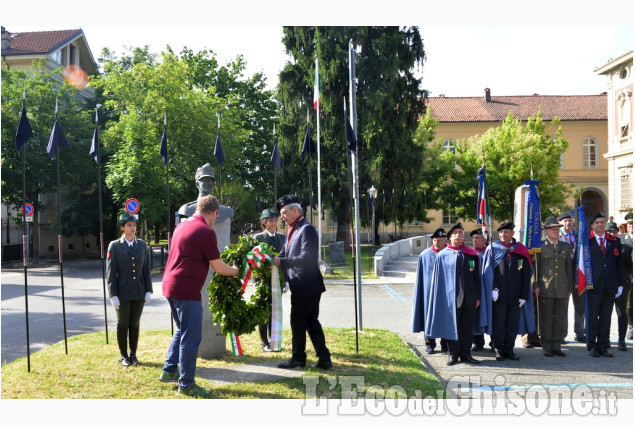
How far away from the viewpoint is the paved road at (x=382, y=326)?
253 inches

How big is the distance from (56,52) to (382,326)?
1455 inches

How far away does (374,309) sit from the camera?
507 inches

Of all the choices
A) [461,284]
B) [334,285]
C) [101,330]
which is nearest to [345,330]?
[461,284]

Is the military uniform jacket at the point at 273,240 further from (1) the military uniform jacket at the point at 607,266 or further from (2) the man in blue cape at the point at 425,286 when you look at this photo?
(1) the military uniform jacket at the point at 607,266

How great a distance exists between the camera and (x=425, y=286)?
8180 mm

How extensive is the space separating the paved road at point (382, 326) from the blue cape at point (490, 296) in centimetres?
40

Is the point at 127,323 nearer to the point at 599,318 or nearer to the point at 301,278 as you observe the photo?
the point at 301,278

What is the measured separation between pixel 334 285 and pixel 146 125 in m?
14.1

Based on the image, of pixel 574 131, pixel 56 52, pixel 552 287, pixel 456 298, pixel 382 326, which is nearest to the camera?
pixel 456 298

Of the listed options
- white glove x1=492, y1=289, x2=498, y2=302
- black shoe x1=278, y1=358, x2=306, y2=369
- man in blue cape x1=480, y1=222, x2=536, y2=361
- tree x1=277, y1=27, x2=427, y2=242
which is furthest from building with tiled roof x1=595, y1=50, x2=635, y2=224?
black shoe x1=278, y1=358, x2=306, y2=369

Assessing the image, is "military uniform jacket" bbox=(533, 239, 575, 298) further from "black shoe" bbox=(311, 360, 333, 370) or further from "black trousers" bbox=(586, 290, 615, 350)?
"black shoe" bbox=(311, 360, 333, 370)

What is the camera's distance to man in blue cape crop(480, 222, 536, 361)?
25.0ft

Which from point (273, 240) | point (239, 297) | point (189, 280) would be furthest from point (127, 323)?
point (273, 240)

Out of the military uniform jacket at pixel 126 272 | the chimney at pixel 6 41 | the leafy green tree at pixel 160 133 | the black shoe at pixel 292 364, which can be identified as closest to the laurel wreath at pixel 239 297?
the black shoe at pixel 292 364
